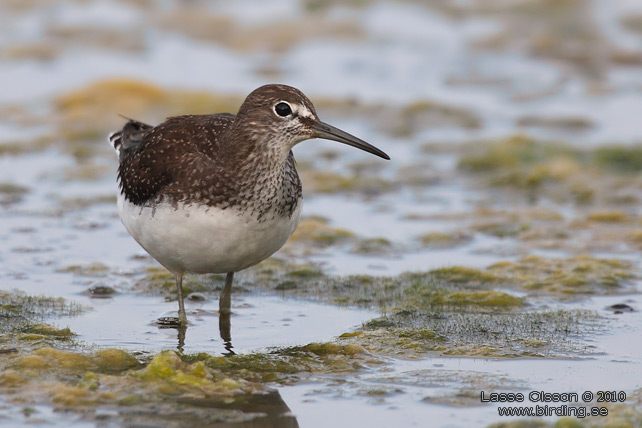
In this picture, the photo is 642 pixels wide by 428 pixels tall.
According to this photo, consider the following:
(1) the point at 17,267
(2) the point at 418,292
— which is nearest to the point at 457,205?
(2) the point at 418,292

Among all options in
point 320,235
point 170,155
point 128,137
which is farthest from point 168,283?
point 320,235

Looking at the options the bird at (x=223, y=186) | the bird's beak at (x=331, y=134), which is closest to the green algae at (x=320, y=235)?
the bird at (x=223, y=186)

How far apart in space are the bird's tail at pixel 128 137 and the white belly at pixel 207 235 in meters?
1.15

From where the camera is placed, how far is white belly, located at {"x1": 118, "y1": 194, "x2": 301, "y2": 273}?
6746 mm

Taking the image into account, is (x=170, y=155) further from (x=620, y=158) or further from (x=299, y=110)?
(x=620, y=158)

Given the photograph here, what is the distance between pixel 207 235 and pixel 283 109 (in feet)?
3.37

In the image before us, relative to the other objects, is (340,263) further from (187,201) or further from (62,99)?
(62,99)

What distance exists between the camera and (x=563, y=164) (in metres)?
11.2

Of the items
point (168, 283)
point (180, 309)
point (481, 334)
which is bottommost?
point (481, 334)

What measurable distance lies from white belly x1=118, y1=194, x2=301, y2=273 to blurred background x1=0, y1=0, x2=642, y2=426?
57 centimetres

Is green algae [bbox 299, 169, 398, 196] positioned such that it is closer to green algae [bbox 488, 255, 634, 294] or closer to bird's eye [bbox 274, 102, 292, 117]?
green algae [bbox 488, 255, 634, 294]

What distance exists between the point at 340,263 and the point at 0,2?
11.3 m

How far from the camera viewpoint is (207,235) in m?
6.75

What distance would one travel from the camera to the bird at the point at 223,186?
267 inches
